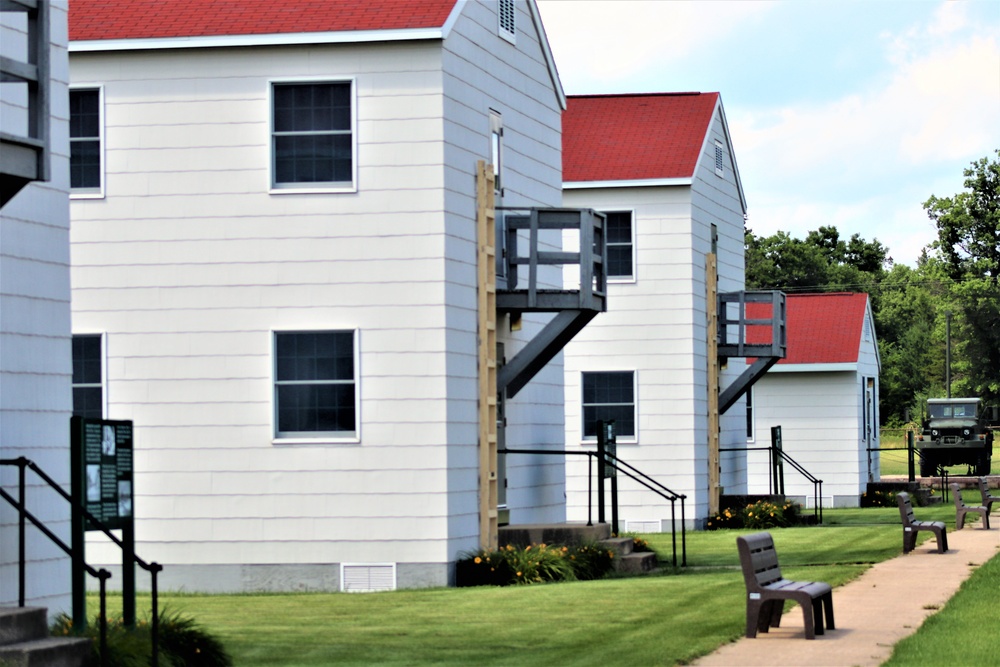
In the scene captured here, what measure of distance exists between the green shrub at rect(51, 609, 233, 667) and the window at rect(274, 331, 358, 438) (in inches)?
313

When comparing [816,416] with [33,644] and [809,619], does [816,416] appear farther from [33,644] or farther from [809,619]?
[33,644]

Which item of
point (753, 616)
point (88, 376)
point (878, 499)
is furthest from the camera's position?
point (878, 499)

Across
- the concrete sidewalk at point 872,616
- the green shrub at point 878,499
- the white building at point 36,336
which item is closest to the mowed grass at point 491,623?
the concrete sidewalk at point 872,616

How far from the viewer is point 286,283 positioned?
70.5 feet

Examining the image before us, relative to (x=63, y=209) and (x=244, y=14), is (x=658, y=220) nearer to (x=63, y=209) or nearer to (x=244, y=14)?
(x=244, y=14)

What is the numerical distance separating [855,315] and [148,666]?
115 ft

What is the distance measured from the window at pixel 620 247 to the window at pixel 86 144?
526 inches

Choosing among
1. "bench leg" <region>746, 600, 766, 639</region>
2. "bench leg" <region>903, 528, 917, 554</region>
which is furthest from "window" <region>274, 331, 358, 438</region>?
"bench leg" <region>903, 528, 917, 554</region>

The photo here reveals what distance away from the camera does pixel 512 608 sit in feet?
57.3

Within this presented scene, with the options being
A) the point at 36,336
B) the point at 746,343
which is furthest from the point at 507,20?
the point at 746,343

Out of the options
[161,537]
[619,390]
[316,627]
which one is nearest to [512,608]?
[316,627]

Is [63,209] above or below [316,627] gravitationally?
above

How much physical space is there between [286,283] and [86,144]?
3275 millimetres

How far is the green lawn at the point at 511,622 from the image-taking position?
546 inches
